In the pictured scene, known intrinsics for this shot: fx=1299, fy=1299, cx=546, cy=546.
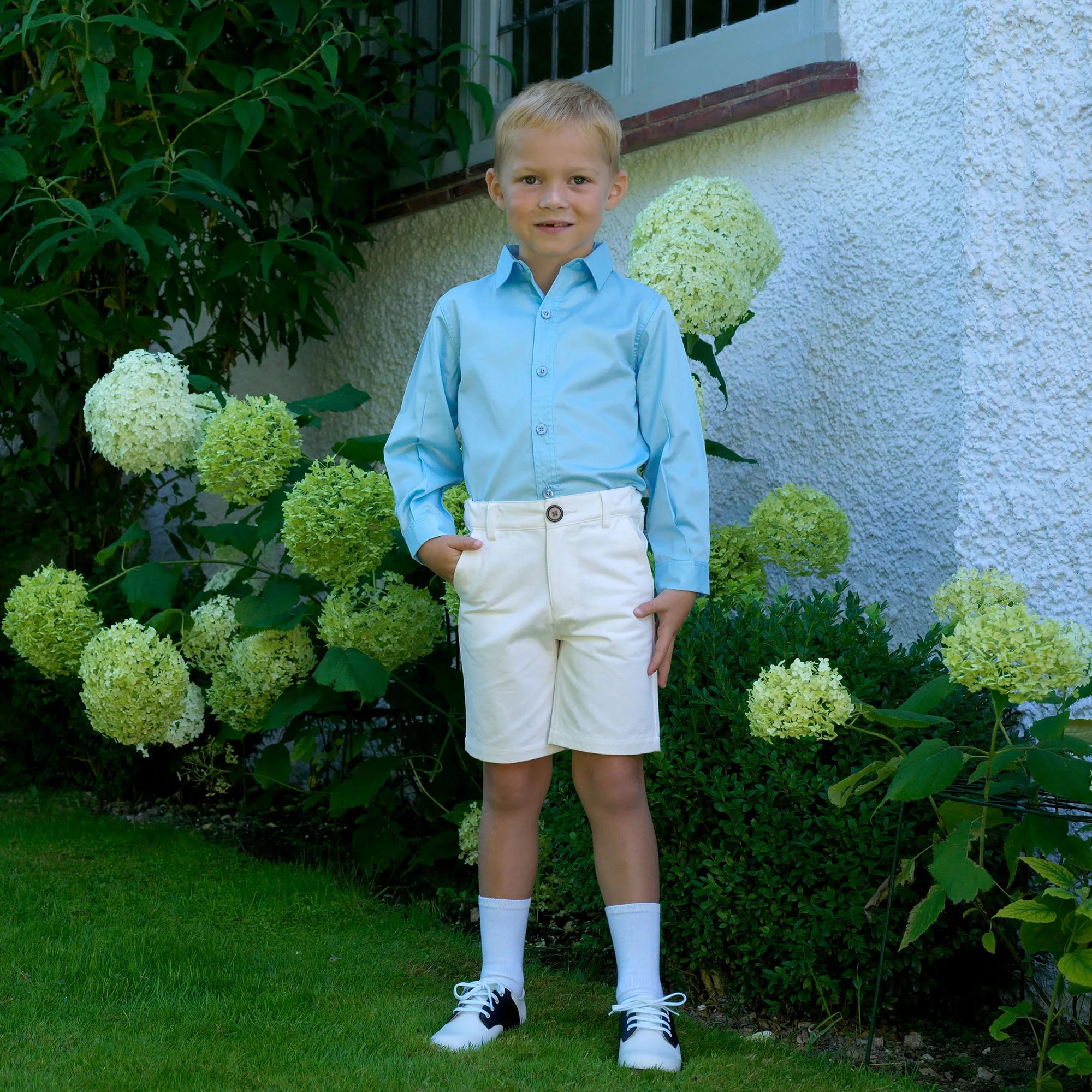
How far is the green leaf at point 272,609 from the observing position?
2973 millimetres

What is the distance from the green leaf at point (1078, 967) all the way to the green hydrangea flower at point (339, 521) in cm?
154

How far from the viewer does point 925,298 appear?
2.86 meters

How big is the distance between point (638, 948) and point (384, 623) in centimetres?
99

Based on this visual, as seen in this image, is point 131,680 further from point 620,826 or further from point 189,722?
point 620,826

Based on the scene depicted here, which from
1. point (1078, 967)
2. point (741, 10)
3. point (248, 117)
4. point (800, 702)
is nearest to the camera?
point (1078, 967)

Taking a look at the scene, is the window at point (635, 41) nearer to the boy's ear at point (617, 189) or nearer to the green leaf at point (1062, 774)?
the boy's ear at point (617, 189)

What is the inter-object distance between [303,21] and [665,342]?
2.47m

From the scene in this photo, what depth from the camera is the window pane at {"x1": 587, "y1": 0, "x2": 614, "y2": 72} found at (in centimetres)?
393

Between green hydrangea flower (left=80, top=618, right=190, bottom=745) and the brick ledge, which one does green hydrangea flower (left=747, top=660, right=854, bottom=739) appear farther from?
green hydrangea flower (left=80, top=618, right=190, bottom=745)

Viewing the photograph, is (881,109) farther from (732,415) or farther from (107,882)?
(107,882)

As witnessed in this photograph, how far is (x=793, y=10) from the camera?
318 centimetres

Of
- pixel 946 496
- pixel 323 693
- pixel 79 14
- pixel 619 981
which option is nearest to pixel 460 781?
pixel 323 693

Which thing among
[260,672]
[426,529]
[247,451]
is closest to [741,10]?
[247,451]

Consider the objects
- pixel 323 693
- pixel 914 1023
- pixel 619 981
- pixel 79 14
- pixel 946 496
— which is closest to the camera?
pixel 619 981
